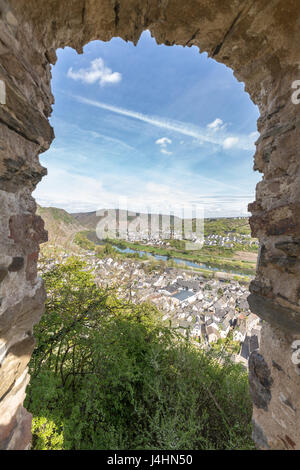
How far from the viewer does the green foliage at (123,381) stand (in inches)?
98.2

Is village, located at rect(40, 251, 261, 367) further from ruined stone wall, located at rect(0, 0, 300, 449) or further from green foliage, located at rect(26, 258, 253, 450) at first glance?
ruined stone wall, located at rect(0, 0, 300, 449)

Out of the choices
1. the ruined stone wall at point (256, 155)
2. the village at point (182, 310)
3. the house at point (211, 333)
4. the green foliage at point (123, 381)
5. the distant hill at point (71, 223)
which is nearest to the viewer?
the ruined stone wall at point (256, 155)

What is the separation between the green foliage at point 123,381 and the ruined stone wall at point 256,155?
4.47ft

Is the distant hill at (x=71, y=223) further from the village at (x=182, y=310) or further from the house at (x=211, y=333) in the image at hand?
the house at (x=211, y=333)

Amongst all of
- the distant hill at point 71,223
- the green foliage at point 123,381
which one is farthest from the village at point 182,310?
the distant hill at point 71,223

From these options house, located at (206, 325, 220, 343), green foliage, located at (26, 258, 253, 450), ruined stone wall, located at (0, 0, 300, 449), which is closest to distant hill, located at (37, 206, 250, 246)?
ruined stone wall, located at (0, 0, 300, 449)

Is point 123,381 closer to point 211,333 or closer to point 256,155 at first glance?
point 256,155

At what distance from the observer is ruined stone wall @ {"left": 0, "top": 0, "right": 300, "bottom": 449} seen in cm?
116

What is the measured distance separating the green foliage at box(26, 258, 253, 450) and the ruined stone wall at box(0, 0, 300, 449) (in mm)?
1363

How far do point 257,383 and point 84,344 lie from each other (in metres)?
2.98

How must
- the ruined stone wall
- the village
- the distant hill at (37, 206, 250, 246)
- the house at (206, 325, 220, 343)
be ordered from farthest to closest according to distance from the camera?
the house at (206, 325, 220, 343) < the distant hill at (37, 206, 250, 246) < the village < the ruined stone wall

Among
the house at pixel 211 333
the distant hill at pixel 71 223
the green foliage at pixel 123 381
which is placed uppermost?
the distant hill at pixel 71 223

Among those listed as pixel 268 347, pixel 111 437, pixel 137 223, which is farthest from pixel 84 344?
pixel 137 223

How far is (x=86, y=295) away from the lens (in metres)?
3.96
